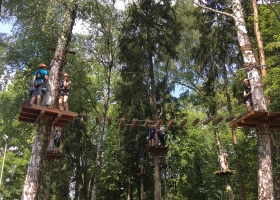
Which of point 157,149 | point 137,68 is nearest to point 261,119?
point 157,149

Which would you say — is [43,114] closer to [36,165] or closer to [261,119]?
[36,165]

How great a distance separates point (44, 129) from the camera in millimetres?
6152

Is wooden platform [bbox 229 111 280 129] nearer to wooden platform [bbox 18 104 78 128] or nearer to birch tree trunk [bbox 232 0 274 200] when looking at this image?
birch tree trunk [bbox 232 0 274 200]

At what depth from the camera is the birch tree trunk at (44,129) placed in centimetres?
566

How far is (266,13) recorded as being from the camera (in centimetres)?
971

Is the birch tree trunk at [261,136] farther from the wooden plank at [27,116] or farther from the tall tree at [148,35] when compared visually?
the tall tree at [148,35]

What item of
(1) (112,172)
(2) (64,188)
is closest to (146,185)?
(1) (112,172)

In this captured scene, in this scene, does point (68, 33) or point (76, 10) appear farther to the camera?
point (76, 10)

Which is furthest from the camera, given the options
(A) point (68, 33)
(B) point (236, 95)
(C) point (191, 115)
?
(C) point (191, 115)

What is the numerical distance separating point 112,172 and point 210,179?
6.91m

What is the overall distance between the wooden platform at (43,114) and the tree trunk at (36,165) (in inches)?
8.1

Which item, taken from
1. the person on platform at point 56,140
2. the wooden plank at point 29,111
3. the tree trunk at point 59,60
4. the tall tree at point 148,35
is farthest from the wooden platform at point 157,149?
the wooden plank at point 29,111

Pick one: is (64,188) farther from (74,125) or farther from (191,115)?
(191,115)

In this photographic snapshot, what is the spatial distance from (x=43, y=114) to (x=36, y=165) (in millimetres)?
1089
